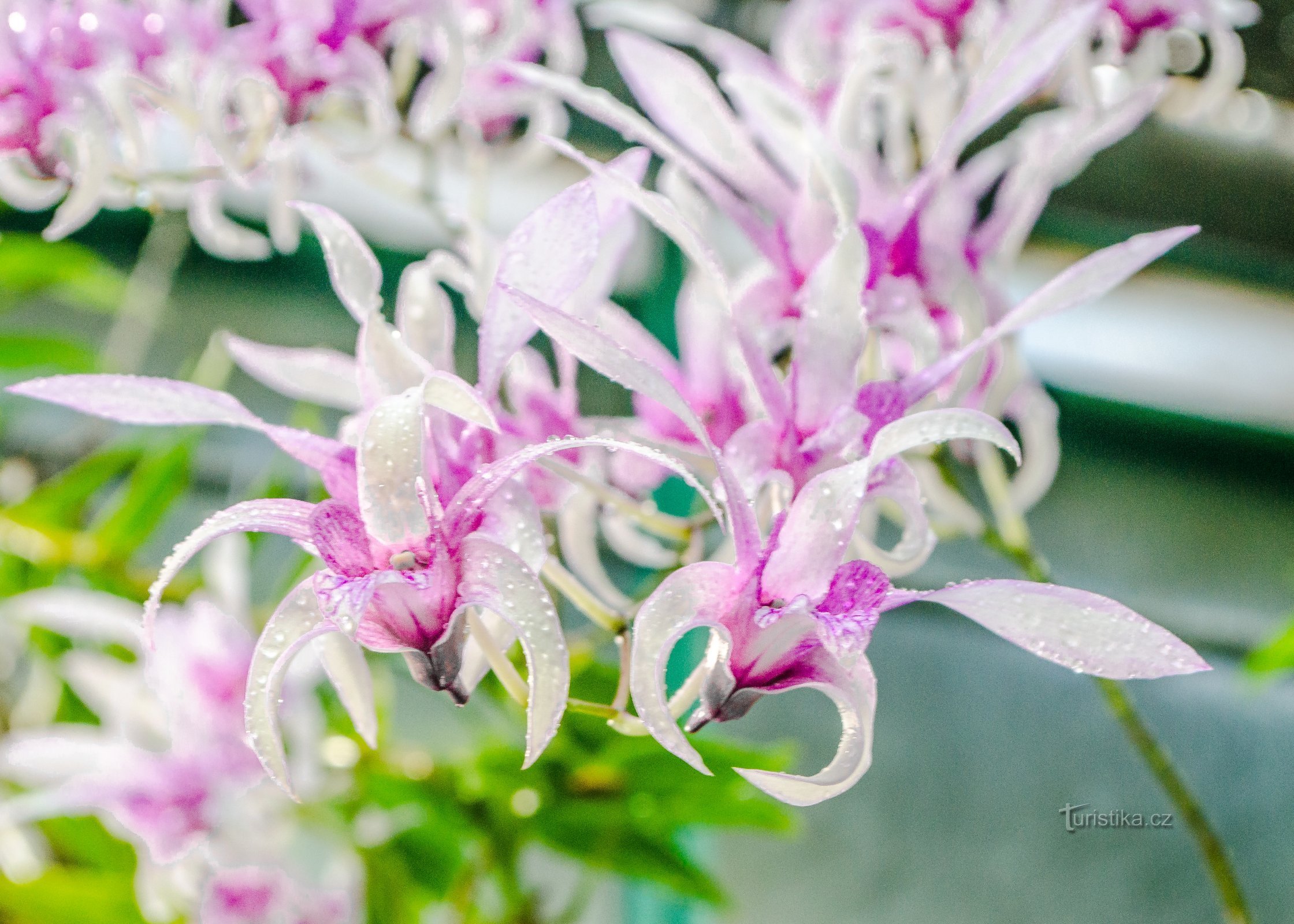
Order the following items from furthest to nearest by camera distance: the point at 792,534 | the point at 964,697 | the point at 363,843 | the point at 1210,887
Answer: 1. the point at 964,697
2. the point at 1210,887
3. the point at 363,843
4. the point at 792,534

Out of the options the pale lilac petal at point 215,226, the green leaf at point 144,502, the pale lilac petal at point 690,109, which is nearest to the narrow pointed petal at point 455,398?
the pale lilac petal at point 690,109

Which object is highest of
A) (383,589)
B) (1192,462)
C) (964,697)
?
(383,589)

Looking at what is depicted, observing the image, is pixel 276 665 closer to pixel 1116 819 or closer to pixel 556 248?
pixel 556 248

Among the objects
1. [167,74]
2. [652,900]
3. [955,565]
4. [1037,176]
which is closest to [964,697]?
[955,565]

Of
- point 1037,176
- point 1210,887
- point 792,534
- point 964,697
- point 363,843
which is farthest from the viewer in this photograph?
point 964,697

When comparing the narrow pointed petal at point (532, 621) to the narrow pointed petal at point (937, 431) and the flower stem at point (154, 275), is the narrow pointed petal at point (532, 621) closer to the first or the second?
the narrow pointed petal at point (937, 431)

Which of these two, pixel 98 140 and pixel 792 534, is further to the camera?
pixel 98 140

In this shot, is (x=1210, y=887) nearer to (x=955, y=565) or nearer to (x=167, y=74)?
(x=955, y=565)

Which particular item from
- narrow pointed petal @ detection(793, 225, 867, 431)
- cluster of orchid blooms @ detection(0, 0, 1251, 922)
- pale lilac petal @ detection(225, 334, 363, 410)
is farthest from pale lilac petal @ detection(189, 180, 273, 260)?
narrow pointed petal @ detection(793, 225, 867, 431)
